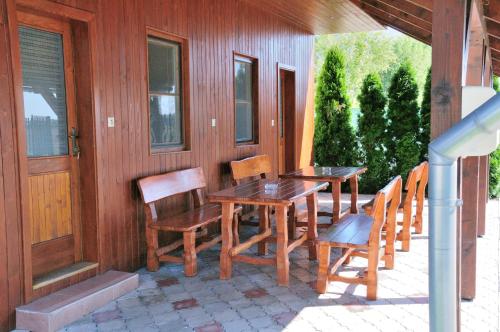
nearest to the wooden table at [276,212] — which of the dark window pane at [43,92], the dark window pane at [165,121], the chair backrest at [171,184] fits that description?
the chair backrest at [171,184]

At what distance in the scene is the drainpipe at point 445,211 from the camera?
3.74 ft

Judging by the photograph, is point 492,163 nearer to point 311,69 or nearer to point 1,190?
point 311,69

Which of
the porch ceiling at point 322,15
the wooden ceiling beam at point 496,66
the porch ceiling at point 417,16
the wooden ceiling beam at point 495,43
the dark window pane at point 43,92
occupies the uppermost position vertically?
the porch ceiling at point 322,15

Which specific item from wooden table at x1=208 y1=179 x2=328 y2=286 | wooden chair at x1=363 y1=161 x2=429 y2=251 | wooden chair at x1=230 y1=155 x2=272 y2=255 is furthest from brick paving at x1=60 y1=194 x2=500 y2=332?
wooden chair at x1=230 y1=155 x2=272 y2=255

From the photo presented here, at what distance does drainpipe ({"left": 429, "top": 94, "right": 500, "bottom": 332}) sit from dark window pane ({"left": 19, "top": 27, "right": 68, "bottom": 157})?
3.20 meters

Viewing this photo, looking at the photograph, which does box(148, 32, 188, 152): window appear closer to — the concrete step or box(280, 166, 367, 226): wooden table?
box(280, 166, 367, 226): wooden table

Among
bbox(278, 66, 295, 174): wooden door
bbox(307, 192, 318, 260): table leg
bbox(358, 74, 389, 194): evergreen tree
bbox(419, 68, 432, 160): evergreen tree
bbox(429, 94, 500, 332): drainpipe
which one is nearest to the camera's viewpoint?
bbox(429, 94, 500, 332): drainpipe

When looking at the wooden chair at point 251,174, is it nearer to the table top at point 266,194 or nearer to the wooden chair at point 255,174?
the wooden chair at point 255,174

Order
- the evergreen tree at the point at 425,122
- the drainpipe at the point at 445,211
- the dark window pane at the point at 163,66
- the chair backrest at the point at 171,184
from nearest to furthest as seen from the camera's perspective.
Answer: the drainpipe at the point at 445,211 < the chair backrest at the point at 171,184 < the dark window pane at the point at 163,66 < the evergreen tree at the point at 425,122

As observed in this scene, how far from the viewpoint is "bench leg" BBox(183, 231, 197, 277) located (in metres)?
4.35

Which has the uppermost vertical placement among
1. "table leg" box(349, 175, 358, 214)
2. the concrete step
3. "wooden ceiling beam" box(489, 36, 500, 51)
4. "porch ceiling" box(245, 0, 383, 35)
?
"porch ceiling" box(245, 0, 383, 35)

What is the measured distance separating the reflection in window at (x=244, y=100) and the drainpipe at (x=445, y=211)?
547 centimetres

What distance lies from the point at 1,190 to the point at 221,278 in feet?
6.30

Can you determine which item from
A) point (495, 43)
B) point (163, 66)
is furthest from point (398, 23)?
point (163, 66)
